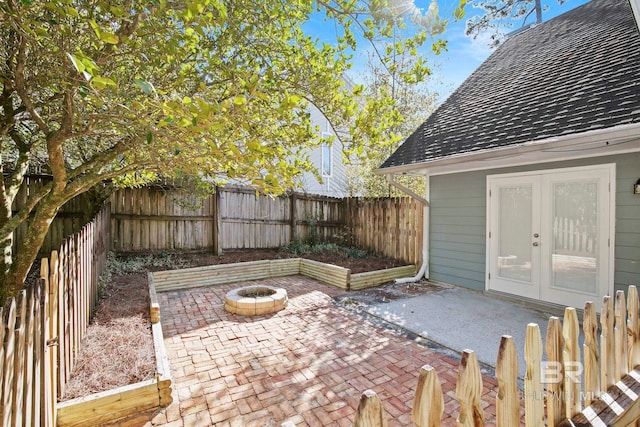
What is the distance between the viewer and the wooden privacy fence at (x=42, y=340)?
1458mm

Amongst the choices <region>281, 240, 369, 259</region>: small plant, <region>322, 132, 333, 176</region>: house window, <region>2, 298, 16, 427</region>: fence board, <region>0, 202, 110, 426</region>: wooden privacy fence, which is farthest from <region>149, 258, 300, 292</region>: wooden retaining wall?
<region>322, 132, 333, 176</region>: house window

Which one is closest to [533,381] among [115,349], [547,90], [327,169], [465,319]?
[465,319]

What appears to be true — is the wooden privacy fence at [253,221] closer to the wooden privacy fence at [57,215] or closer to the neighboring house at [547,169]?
the wooden privacy fence at [57,215]

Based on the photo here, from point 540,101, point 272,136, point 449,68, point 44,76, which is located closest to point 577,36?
point 540,101

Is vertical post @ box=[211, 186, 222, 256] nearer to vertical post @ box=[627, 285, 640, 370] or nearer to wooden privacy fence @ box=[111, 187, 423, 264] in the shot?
wooden privacy fence @ box=[111, 187, 423, 264]

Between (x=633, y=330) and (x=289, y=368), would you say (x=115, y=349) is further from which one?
(x=633, y=330)

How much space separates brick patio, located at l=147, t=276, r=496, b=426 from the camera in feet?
8.20

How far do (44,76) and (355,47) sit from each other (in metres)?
3.03

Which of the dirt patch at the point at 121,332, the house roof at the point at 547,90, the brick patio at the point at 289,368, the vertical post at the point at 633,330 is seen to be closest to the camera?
the vertical post at the point at 633,330

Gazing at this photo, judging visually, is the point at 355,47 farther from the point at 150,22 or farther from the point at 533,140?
the point at 533,140

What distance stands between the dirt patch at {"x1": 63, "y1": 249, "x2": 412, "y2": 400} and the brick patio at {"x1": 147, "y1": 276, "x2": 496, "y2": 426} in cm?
37

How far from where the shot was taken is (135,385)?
8.11 feet

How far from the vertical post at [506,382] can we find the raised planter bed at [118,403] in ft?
8.21

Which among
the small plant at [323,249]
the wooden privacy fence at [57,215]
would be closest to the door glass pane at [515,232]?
the small plant at [323,249]
